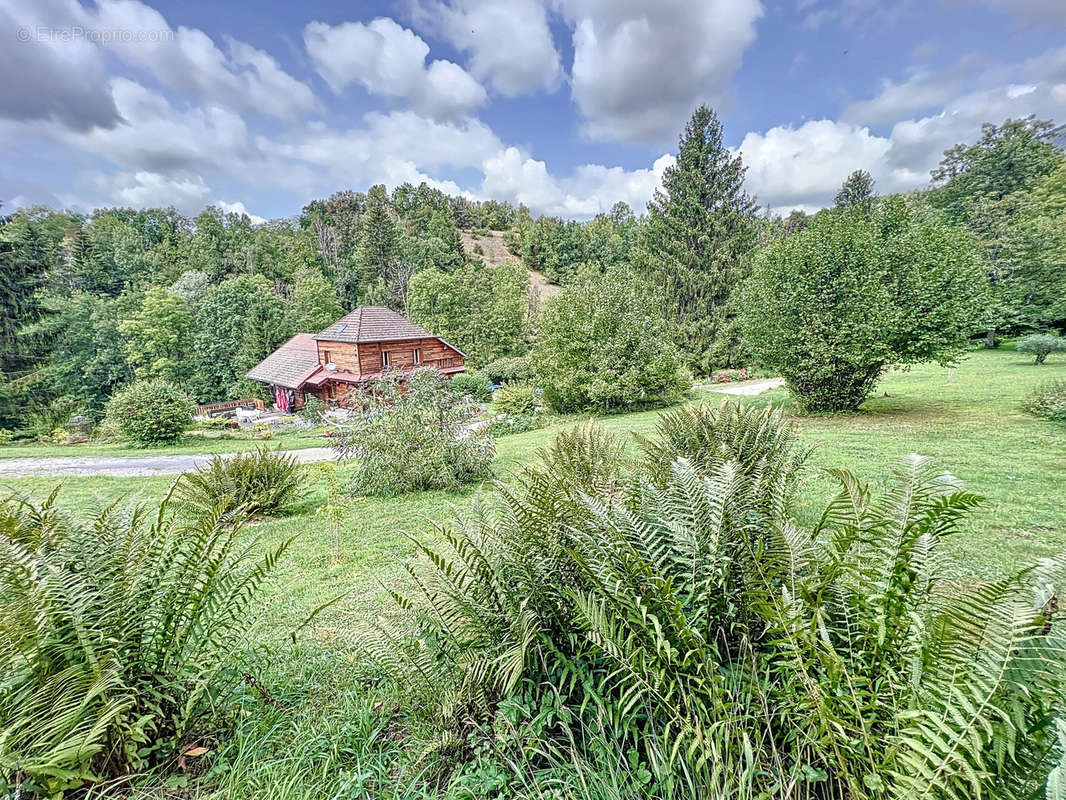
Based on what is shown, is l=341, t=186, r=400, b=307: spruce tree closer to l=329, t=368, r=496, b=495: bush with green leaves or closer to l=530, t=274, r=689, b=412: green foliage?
l=530, t=274, r=689, b=412: green foliage

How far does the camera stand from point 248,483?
17.5 ft

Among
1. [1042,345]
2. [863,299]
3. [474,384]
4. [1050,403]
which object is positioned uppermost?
[863,299]

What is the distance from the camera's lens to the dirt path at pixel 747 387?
15438 millimetres

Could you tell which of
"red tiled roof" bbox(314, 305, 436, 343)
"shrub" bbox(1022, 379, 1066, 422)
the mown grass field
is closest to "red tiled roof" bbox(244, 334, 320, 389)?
"red tiled roof" bbox(314, 305, 436, 343)

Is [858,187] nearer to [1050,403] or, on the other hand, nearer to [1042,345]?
[1042,345]

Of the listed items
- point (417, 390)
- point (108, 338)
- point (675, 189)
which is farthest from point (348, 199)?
point (417, 390)

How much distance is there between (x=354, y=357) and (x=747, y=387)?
17.6m

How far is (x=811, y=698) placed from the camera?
118 cm

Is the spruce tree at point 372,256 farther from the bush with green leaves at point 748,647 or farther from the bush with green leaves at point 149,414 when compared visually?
the bush with green leaves at point 748,647

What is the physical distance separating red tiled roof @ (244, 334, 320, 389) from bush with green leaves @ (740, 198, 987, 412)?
21247 mm

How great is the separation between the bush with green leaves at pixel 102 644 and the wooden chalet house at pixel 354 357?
745 inches

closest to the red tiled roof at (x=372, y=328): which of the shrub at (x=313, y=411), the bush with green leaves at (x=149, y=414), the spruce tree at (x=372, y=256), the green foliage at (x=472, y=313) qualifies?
the shrub at (x=313, y=411)

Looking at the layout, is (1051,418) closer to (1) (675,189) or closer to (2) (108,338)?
(1) (675,189)

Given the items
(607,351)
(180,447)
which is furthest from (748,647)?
(180,447)
